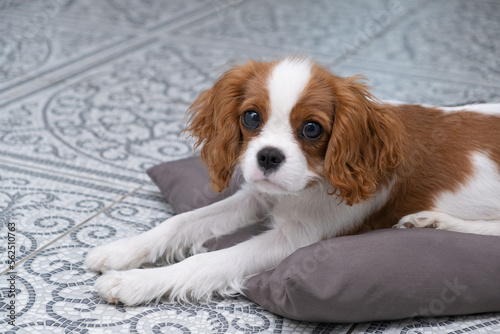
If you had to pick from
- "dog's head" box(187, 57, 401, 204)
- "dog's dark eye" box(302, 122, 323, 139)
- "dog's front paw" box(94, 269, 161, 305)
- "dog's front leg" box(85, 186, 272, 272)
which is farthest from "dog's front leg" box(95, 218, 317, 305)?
"dog's dark eye" box(302, 122, 323, 139)

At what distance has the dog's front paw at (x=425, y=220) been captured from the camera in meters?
2.09

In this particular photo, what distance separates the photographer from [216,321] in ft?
6.39

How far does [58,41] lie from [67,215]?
100 inches

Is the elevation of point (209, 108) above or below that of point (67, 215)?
above

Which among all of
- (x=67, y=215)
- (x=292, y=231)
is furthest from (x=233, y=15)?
(x=292, y=231)

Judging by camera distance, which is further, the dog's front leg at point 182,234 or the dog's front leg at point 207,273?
the dog's front leg at point 182,234

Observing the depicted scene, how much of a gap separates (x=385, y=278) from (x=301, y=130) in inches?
18.3

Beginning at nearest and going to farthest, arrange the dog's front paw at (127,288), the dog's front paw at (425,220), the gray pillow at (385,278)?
the gray pillow at (385,278), the dog's front paw at (127,288), the dog's front paw at (425,220)

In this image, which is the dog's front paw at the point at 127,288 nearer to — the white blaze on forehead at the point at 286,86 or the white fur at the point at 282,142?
the white fur at the point at 282,142

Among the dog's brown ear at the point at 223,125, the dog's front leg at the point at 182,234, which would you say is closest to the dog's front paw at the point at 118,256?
the dog's front leg at the point at 182,234

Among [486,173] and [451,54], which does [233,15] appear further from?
[486,173]

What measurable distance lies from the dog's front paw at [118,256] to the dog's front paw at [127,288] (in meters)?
0.13

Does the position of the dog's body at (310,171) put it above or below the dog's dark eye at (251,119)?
below

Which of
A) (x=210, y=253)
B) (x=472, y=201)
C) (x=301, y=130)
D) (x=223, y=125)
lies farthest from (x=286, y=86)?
(x=472, y=201)
